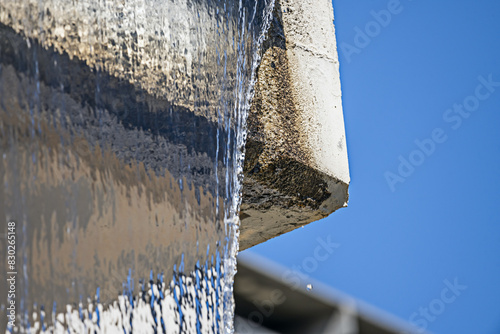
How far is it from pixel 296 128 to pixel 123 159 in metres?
0.46

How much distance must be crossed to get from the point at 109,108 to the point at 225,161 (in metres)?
0.29

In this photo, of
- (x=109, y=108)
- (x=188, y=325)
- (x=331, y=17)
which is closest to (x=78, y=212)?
(x=109, y=108)

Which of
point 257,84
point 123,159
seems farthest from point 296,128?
point 123,159

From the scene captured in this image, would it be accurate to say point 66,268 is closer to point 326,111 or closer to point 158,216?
point 158,216

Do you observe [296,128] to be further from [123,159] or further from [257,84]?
[123,159]

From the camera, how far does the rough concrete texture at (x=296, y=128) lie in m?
1.19

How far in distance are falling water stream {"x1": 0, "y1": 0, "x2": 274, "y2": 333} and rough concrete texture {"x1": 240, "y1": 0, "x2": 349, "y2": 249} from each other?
6cm

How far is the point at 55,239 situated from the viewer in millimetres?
792

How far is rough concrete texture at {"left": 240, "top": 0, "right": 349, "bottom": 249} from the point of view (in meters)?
1.19

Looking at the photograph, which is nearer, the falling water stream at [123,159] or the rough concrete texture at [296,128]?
the falling water stream at [123,159]

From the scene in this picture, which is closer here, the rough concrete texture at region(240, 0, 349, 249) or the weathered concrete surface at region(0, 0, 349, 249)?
the weathered concrete surface at region(0, 0, 349, 249)

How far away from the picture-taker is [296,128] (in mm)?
→ 1253

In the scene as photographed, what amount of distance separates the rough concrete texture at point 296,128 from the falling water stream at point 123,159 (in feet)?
0.19

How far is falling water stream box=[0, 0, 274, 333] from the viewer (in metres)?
0.76
